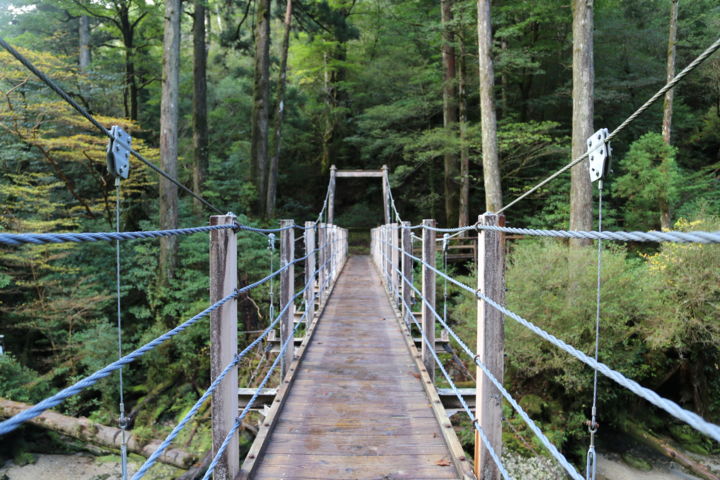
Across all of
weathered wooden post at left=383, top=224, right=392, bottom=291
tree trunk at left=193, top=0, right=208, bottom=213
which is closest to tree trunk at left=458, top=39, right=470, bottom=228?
weathered wooden post at left=383, top=224, right=392, bottom=291

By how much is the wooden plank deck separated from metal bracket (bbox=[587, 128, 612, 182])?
3.52 ft

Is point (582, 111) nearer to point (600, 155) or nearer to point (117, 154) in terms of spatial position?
point (600, 155)

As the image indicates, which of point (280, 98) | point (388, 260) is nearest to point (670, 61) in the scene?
point (388, 260)

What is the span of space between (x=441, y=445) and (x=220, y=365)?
95cm

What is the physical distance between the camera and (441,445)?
1746 millimetres

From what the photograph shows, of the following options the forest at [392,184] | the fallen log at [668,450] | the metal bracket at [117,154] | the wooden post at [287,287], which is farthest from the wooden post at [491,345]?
the fallen log at [668,450]

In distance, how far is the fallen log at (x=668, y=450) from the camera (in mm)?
5341

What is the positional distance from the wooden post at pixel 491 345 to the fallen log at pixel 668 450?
220 inches

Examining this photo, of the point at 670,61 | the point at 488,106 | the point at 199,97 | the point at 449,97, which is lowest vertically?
the point at 488,106

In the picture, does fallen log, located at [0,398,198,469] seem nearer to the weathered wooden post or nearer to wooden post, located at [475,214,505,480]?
the weathered wooden post

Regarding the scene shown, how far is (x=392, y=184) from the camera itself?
40.5 feet

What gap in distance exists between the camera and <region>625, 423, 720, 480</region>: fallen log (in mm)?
5341

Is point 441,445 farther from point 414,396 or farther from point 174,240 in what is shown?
point 174,240

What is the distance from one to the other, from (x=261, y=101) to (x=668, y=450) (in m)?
9.86
